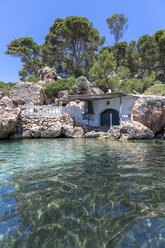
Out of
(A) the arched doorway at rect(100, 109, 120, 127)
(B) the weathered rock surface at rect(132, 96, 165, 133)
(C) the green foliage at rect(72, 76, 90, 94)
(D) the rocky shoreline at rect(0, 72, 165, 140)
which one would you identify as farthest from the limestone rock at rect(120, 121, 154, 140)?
(C) the green foliage at rect(72, 76, 90, 94)

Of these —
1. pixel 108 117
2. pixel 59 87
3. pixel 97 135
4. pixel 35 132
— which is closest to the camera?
pixel 35 132

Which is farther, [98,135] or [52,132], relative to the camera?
[52,132]

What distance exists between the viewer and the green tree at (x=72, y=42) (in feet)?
81.1

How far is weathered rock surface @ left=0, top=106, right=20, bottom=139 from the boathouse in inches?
216

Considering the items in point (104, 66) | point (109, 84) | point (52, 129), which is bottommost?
point (52, 129)

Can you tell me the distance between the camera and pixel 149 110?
12.4 metres

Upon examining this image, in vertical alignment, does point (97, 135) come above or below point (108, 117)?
below

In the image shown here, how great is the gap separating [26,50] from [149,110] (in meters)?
32.6

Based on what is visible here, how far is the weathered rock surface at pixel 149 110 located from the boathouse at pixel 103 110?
1002mm

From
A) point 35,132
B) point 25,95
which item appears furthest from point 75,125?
point 25,95

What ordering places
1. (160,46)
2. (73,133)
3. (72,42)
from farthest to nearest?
1. (160,46)
2. (72,42)
3. (73,133)

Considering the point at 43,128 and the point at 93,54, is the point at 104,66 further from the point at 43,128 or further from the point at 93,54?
the point at 43,128

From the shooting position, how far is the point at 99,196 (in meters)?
2.24

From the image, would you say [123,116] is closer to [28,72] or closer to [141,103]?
[141,103]
